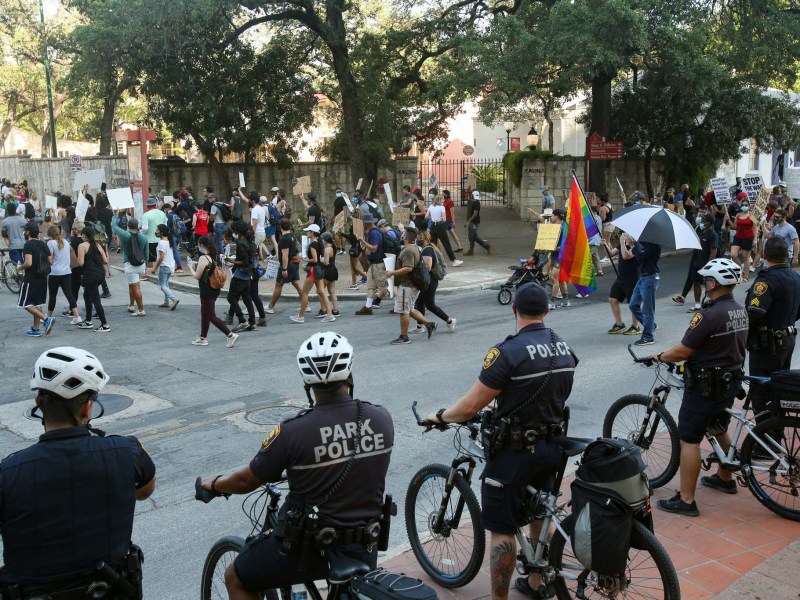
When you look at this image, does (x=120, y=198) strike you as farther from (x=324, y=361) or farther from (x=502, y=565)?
(x=324, y=361)

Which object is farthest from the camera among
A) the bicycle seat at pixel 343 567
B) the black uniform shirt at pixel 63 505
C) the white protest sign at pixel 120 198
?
the white protest sign at pixel 120 198

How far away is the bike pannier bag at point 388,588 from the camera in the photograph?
3.07 meters

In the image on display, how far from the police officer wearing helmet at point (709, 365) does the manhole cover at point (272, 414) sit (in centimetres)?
405

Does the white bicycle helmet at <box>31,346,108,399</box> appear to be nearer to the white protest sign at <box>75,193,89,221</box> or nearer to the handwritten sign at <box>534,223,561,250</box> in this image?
the handwritten sign at <box>534,223,561,250</box>

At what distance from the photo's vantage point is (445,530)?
493 centimetres

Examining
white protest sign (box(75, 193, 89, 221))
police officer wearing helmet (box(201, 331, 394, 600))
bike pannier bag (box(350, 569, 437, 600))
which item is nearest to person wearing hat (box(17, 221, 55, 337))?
white protest sign (box(75, 193, 89, 221))

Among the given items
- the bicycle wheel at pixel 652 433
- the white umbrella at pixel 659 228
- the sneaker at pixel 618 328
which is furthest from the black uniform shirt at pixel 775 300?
the sneaker at pixel 618 328

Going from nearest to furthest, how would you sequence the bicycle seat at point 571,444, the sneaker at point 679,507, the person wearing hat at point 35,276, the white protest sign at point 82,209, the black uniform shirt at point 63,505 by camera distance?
1. the black uniform shirt at point 63,505
2. the bicycle seat at point 571,444
3. the sneaker at point 679,507
4. the person wearing hat at point 35,276
5. the white protest sign at point 82,209

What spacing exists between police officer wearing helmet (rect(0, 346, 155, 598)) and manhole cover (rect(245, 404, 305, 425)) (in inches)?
202

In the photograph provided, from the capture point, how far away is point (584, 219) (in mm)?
12984

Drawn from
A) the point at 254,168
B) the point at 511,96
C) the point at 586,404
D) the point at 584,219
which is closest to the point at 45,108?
the point at 254,168

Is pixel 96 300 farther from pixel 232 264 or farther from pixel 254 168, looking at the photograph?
pixel 254 168

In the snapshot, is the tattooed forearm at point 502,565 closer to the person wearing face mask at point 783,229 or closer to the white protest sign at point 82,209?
the person wearing face mask at point 783,229

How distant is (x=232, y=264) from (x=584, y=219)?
569cm
